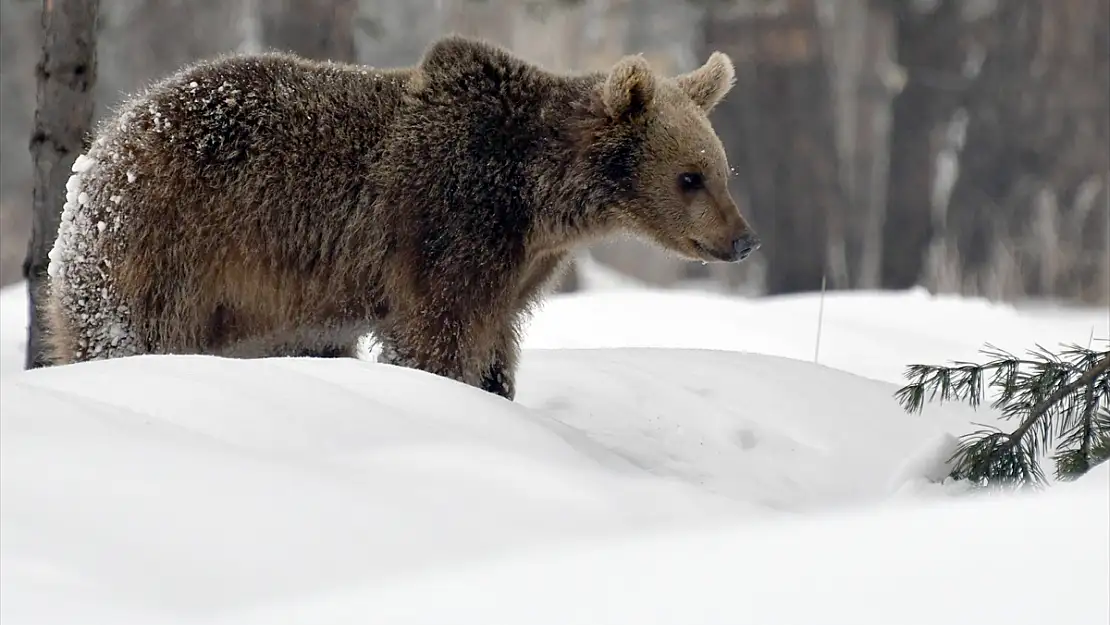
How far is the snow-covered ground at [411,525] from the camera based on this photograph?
1.84m

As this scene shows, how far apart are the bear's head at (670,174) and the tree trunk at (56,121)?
230 centimetres

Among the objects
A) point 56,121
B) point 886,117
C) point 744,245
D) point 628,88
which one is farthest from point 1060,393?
point 886,117

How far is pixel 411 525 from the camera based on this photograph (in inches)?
89.5

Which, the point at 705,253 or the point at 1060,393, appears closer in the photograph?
the point at 1060,393

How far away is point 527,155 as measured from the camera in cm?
462

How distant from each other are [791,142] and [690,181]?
13.7 m

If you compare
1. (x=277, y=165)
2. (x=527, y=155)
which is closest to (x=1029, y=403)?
(x=527, y=155)

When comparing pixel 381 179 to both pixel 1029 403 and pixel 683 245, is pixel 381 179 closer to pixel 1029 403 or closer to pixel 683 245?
pixel 683 245

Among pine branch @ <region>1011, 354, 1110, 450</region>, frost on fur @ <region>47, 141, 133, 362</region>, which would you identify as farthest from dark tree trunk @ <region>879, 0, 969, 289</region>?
frost on fur @ <region>47, 141, 133, 362</region>

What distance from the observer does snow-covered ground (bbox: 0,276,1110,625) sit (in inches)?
72.4

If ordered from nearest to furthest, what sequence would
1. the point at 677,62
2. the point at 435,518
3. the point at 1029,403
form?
the point at 435,518 < the point at 1029,403 < the point at 677,62

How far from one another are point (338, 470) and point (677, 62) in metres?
21.6

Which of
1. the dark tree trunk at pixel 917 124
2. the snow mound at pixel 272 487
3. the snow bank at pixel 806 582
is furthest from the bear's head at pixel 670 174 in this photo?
the dark tree trunk at pixel 917 124

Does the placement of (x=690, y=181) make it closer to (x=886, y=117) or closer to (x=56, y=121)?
(x=56, y=121)
